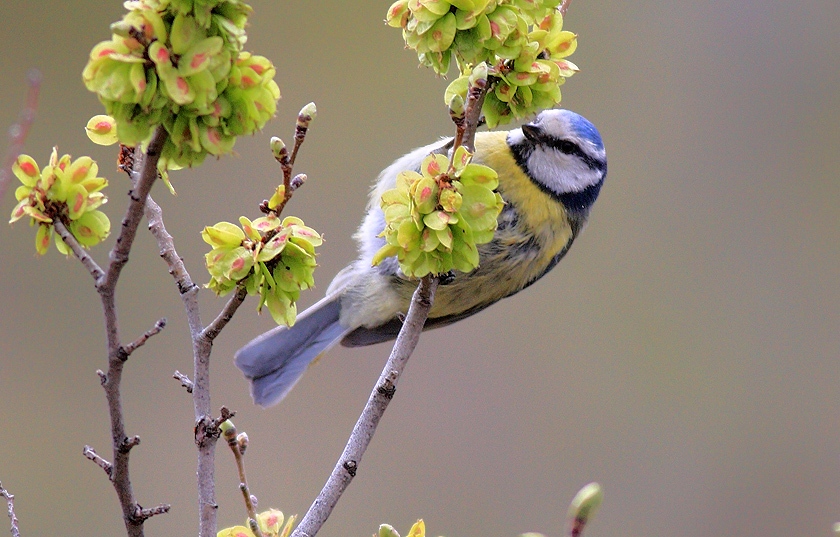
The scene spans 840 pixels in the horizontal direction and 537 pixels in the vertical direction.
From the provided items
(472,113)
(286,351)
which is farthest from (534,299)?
(472,113)

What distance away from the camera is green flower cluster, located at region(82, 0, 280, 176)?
68 centimetres

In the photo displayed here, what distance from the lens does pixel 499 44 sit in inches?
36.9

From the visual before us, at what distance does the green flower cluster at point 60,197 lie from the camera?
2.98 ft

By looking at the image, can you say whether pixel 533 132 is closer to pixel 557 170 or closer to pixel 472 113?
pixel 557 170

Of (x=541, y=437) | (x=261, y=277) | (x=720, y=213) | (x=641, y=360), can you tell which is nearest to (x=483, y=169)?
(x=261, y=277)

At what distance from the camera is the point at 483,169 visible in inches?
35.8

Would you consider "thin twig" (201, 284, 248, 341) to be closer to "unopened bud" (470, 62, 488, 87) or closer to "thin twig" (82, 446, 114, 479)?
"thin twig" (82, 446, 114, 479)

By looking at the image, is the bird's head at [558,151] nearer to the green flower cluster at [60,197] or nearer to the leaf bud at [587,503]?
the green flower cluster at [60,197]

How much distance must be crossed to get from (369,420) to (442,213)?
28cm

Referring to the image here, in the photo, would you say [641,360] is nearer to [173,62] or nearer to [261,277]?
[261,277]

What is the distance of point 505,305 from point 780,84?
171cm

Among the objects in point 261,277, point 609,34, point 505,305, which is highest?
point 609,34

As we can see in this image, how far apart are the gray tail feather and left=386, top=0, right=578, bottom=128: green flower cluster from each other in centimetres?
112

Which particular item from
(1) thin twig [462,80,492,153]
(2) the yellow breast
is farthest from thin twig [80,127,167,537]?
(2) the yellow breast
